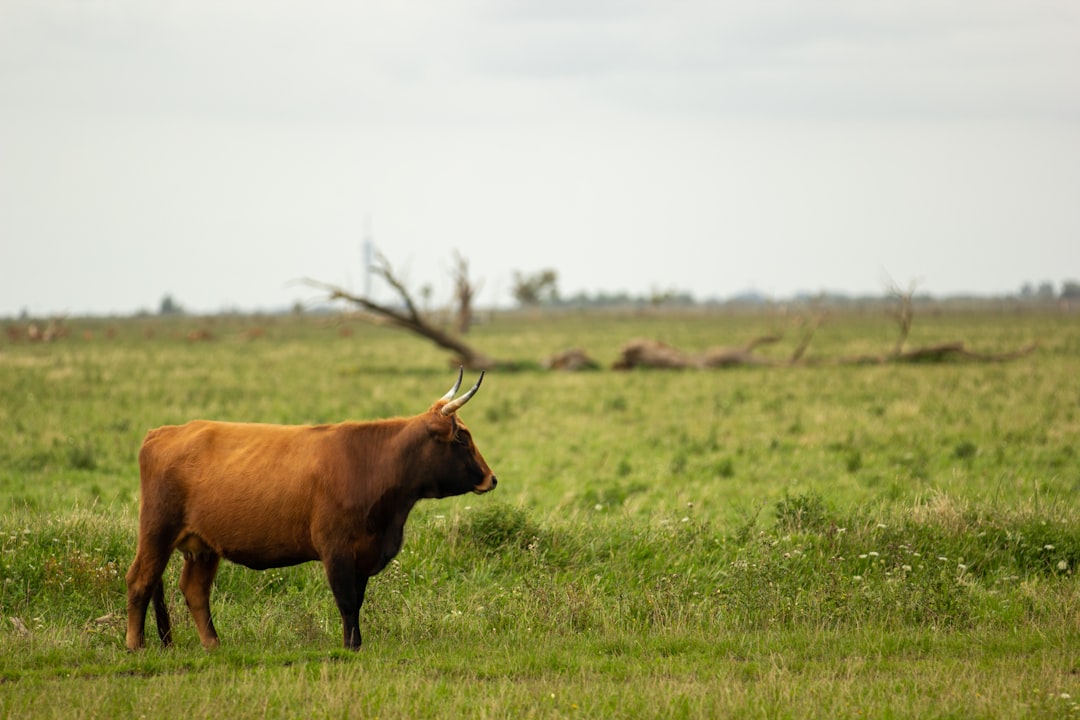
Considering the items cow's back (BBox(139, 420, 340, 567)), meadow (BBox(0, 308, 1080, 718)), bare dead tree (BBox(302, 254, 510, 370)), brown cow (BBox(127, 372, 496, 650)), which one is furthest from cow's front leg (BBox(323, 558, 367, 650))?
bare dead tree (BBox(302, 254, 510, 370))

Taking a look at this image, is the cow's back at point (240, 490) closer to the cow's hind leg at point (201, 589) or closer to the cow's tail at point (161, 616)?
the cow's hind leg at point (201, 589)

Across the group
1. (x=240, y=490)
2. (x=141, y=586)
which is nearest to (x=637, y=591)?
(x=240, y=490)

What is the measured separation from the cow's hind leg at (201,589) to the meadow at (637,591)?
0.58 feet

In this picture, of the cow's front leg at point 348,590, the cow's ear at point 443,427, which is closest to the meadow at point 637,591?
the cow's front leg at point 348,590

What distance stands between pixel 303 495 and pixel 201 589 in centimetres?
119

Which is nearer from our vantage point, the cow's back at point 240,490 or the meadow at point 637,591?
the meadow at point 637,591

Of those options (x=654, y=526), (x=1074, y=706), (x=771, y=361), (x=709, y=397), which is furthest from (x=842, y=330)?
(x=1074, y=706)

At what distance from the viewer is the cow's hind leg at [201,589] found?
23.4ft

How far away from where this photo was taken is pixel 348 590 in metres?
6.70

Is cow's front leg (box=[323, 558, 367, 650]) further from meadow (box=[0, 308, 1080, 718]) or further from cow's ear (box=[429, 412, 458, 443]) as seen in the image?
cow's ear (box=[429, 412, 458, 443])

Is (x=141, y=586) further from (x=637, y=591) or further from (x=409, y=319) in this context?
(x=409, y=319)

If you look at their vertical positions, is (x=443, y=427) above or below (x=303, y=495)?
above

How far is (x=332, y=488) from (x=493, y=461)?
→ 9594 mm

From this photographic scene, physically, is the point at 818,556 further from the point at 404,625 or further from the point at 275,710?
the point at 275,710
